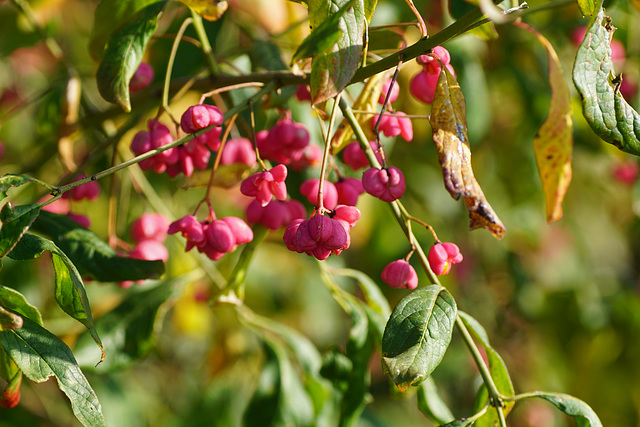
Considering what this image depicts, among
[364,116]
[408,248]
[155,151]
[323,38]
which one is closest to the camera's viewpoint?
[323,38]

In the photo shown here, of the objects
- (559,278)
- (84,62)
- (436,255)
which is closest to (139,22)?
(436,255)

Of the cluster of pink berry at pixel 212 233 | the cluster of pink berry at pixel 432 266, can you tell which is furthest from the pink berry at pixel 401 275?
the cluster of pink berry at pixel 212 233

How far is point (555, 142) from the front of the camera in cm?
80

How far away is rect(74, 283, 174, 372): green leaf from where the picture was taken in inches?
44.1

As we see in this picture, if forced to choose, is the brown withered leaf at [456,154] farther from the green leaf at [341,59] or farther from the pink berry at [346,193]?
the pink berry at [346,193]

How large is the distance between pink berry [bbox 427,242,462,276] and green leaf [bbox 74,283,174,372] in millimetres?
604

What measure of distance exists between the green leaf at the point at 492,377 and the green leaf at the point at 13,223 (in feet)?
1.81

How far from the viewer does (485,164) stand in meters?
2.03

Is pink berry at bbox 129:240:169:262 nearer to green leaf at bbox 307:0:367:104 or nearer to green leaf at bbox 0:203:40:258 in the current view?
green leaf at bbox 0:203:40:258

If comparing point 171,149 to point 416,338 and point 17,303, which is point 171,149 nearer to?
point 17,303

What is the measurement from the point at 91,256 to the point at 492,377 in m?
0.58

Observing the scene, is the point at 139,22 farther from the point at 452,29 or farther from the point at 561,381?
the point at 561,381

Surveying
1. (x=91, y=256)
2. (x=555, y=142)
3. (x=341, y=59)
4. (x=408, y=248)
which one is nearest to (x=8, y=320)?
(x=91, y=256)

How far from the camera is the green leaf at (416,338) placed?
690 millimetres
